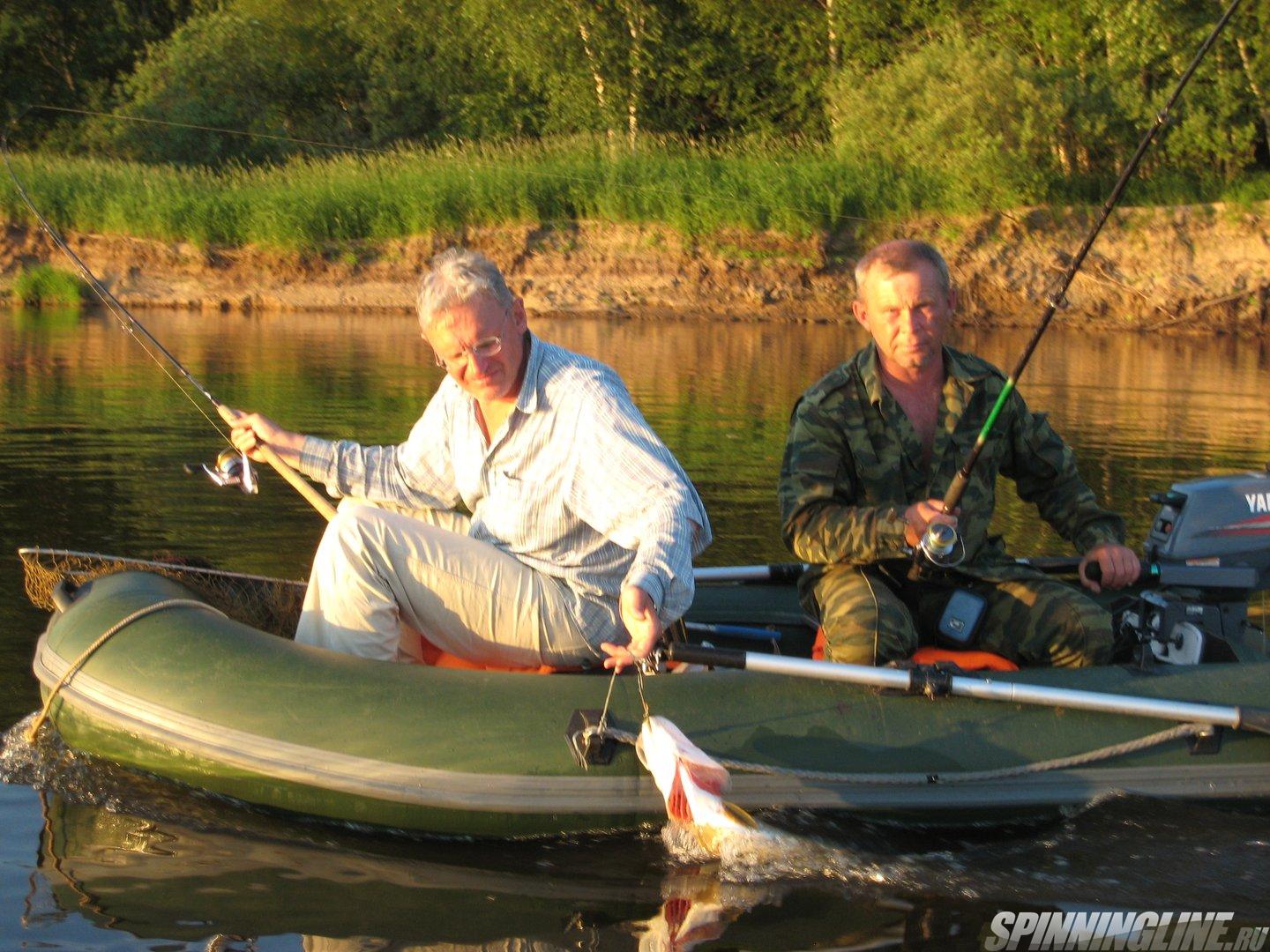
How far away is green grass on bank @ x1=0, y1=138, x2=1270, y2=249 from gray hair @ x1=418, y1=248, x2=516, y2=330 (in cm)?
1430

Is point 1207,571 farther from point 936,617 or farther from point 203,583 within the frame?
point 203,583

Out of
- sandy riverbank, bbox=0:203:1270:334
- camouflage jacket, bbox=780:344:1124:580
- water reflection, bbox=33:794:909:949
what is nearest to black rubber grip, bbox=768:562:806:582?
camouflage jacket, bbox=780:344:1124:580

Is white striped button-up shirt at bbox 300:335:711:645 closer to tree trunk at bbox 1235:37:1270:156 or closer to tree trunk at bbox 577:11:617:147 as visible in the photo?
tree trunk at bbox 1235:37:1270:156

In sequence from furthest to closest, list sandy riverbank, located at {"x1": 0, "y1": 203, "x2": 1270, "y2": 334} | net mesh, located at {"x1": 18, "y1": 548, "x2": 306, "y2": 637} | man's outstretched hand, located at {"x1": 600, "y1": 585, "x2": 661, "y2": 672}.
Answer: sandy riverbank, located at {"x1": 0, "y1": 203, "x2": 1270, "y2": 334} → net mesh, located at {"x1": 18, "y1": 548, "x2": 306, "y2": 637} → man's outstretched hand, located at {"x1": 600, "y1": 585, "x2": 661, "y2": 672}

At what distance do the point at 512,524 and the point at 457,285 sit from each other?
2.03 ft

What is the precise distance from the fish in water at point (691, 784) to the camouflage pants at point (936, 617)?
60cm

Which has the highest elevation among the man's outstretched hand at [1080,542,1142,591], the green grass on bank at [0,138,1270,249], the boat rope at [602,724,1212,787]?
the green grass on bank at [0,138,1270,249]

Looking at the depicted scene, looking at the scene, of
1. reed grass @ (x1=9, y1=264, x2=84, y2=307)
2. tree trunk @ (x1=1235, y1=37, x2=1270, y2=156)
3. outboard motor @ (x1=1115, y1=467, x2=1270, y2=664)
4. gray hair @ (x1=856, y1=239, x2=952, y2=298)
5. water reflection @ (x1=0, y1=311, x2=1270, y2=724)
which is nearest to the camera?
gray hair @ (x1=856, y1=239, x2=952, y2=298)

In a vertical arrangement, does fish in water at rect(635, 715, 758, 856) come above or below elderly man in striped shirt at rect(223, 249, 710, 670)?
below

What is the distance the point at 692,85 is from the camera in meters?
24.4

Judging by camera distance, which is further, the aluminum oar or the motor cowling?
the motor cowling

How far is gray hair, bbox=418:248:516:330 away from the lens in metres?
3.64

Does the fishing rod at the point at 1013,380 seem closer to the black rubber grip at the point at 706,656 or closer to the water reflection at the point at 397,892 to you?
the black rubber grip at the point at 706,656

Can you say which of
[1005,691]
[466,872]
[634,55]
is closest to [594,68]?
[634,55]
